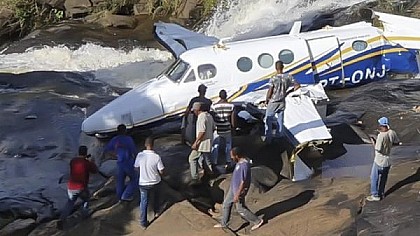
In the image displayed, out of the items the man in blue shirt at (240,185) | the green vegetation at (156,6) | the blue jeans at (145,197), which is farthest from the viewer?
the green vegetation at (156,6)

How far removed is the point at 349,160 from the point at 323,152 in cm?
58

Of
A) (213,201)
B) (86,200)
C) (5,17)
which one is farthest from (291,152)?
(5,17)

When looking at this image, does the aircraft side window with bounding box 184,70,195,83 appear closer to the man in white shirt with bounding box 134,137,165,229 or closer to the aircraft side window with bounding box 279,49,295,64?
the aircraft side window with bounding box 279,49,295,64

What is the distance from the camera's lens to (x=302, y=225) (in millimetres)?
12375

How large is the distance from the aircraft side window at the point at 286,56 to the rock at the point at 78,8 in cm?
1792

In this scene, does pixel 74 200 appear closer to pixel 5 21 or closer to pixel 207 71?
pixel 207 71

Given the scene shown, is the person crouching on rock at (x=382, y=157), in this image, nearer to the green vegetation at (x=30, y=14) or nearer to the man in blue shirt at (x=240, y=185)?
the man in blue shirt at (x=240, y=185)

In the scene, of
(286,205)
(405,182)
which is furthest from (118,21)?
(405,182)

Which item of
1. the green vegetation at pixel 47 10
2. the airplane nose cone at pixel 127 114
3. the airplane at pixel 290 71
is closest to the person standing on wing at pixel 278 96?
the airplane at pixel 290 71

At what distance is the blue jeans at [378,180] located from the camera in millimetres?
12641

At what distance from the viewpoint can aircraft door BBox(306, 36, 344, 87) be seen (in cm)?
1886

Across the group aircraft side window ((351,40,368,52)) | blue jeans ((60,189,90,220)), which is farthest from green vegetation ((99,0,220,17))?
blue jeans ((60,189,90,220))

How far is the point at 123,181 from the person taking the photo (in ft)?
45.0

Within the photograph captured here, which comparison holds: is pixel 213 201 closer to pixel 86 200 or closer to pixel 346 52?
pixel 86 200
